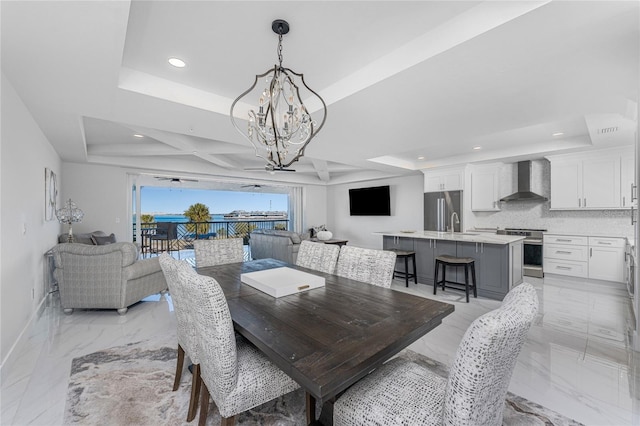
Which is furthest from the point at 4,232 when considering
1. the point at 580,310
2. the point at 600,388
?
the point at 580,310

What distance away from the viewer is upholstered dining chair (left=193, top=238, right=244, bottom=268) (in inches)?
118

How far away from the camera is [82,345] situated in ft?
8.36

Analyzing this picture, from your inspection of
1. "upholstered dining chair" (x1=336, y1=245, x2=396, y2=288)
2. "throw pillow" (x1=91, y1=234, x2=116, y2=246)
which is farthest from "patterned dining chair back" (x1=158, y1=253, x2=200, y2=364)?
"throw pillow" (x1=91, y1=234, x2=116, y2=246)

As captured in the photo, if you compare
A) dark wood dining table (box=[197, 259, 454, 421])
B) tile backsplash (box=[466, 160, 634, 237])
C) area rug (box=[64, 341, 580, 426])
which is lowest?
area rug (box=[64, 341, 580, 426])

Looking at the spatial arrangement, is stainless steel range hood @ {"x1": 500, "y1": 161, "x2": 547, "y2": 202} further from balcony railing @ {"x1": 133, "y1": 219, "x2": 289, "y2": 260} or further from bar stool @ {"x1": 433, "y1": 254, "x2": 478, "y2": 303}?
balcony railing @ {"x1": 133, "y1": 219, "x2": 289, "y2": 260}

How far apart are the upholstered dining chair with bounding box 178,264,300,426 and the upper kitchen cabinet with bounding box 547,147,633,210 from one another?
5.87m

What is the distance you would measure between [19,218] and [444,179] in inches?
270

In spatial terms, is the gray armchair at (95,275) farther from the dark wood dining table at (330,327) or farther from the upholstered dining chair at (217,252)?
the dark wood dining table at (330,327)

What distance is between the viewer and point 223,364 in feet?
4.14

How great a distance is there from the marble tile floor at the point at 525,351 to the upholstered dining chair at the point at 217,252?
0.80 metres

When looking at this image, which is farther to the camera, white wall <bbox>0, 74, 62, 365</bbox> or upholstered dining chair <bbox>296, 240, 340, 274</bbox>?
upholstered dining chair <bbox>296, 240, 340, 274</bbox>

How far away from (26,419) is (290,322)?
1762 millimetres

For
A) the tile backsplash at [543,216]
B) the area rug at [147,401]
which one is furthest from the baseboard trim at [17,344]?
the tile backsplash at [543,216]

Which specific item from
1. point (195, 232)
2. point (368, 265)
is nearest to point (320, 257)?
point (368, 265)
